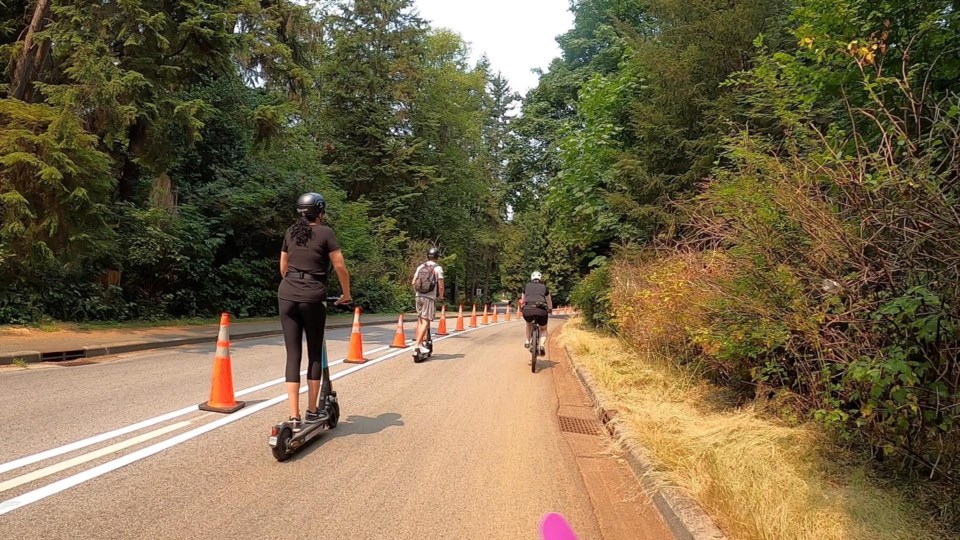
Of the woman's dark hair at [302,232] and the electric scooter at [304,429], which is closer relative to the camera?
the electric scooter at [304,429]

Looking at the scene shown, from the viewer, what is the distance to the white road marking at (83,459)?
385cm

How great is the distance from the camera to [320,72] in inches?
1366

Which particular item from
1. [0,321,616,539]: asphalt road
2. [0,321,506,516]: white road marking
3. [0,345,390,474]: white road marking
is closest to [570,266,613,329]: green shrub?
[0,321,616,539]: asphalt road

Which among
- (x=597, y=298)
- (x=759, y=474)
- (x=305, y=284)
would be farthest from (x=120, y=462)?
(x=597, y=298)

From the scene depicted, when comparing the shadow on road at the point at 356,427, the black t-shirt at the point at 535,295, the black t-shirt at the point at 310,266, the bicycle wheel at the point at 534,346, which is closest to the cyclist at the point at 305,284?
the black t-shirt at the point at 310,266

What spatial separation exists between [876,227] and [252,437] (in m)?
5.19

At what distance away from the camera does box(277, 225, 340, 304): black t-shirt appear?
495cm

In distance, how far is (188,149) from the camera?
17.0m

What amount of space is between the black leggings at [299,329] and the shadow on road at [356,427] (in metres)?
0.61

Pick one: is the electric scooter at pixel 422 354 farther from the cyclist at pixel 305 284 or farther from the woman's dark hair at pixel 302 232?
the woman's dark hair at pixel 302 232

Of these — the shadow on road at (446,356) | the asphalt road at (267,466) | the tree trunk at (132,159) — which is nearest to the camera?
the asphalt road at (267,466)

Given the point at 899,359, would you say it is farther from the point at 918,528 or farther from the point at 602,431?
the point at 602,431

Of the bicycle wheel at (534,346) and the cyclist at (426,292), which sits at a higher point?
the cyclist at (426,292)

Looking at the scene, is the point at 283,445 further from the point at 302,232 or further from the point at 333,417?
the point at 302,232
